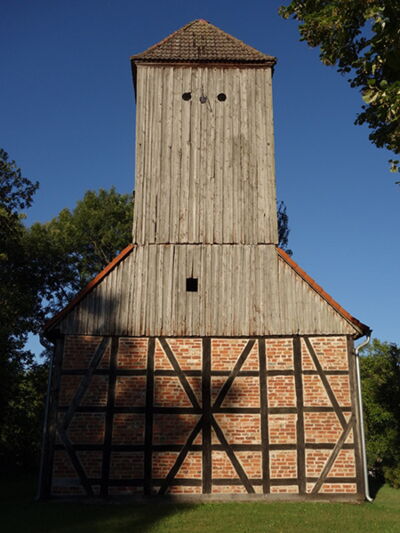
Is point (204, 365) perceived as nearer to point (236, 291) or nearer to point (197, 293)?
point (197, 293)

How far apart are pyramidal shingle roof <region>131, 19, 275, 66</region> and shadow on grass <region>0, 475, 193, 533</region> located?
11.4m

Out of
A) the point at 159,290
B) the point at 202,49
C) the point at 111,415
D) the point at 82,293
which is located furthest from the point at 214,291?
the point at 202,49

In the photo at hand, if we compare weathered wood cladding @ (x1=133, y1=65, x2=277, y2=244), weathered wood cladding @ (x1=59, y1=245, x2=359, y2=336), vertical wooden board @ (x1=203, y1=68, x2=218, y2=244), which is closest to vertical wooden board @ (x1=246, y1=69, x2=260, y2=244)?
weathered wood cladding @ (x1=133, y1=65, x2=277, y2=244)

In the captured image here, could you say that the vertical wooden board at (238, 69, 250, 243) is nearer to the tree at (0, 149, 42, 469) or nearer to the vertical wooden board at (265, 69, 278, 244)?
the vertical wooden board at (265, 69, 278, 244)

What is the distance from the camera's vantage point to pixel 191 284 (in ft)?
36.6

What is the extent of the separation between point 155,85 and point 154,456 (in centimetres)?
976

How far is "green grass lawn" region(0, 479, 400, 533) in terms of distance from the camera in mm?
7445

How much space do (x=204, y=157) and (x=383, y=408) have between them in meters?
12.2

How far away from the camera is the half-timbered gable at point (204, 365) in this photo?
956cm

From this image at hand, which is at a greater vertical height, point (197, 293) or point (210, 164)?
point (210, 164)

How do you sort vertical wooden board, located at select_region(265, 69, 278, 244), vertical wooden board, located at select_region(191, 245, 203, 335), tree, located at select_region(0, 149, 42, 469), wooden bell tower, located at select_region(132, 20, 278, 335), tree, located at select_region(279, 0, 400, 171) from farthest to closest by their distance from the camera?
1. tree, located at select_region(0, 149, 42, 469)
2. vertical wooden board, located at select_region(265, 69, 278, 244)
3. wooden bell tower, located at select_region(132, 20, 278, 335)
4. vertical wooden board, located at select_region(191, 245, 203, 335)
5. tree, located at select_region(279, 0, 400, 171)

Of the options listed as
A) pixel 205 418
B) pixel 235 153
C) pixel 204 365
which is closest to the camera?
pixel 205 418

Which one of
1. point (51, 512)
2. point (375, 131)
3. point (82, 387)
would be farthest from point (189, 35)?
point (51, 512)

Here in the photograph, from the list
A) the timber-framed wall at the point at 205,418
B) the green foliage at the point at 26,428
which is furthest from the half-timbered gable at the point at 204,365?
the green foliage at the point at 26,428
